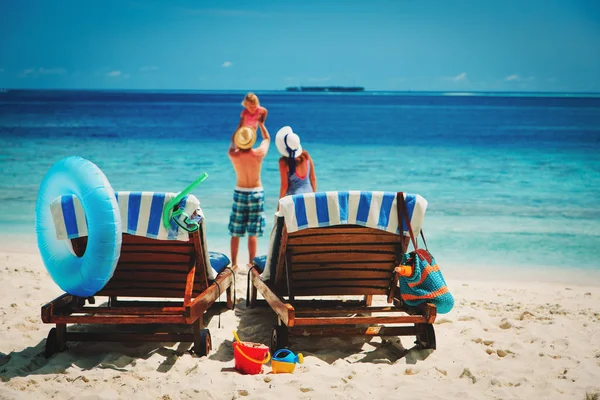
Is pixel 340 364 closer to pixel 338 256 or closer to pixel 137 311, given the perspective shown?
pixel 338 256

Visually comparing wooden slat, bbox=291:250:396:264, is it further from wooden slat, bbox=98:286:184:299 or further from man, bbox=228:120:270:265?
man, bbox=228:120:270:265

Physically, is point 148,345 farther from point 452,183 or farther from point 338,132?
point 338,132

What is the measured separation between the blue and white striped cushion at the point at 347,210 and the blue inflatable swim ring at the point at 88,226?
1013 mm

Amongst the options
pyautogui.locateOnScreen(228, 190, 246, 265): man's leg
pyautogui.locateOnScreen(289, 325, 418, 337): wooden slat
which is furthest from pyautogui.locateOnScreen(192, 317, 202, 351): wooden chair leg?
pyautogui.locateOnScreen(228, 190, 246, 265): man's leg

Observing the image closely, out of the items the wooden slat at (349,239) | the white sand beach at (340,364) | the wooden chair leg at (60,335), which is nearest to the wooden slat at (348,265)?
the wooden slat at (349,239)

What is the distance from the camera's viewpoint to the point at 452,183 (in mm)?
14039

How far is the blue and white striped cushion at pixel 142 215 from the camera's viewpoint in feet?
12.4

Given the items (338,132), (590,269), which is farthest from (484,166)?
(338,132)

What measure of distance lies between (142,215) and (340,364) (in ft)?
4.94

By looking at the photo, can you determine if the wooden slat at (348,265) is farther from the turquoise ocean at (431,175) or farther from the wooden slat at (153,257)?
the turquoise ocean at (431,175)

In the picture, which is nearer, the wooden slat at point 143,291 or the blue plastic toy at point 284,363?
the blue plastic toy at point 284,363

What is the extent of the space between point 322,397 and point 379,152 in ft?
61.7

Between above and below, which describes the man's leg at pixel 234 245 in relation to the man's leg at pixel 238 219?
below

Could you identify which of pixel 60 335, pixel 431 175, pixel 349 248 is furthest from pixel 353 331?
pixel 431 175
